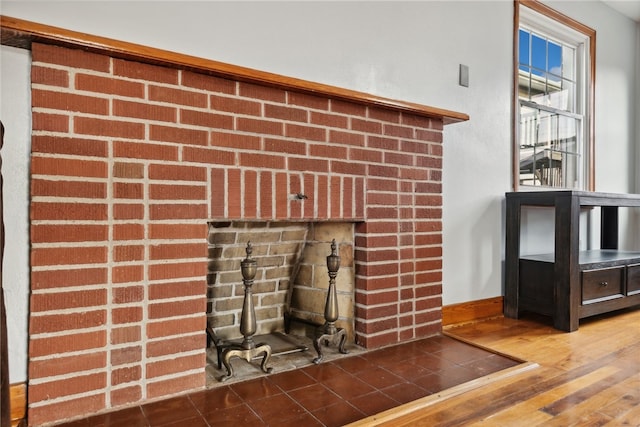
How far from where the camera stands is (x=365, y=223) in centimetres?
212

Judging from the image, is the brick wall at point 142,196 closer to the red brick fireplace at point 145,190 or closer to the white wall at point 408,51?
the red brick fireplace at point 145,190

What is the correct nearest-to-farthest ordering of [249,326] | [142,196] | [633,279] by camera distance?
[142,196]
[249,326]
[633,279]

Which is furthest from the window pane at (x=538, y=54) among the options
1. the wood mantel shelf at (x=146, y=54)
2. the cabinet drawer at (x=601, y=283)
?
the wood mantel shelf at (x=146, y=54)

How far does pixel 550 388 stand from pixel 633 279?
1.77 metres

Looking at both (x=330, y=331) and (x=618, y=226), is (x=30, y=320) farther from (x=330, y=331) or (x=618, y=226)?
(x=618, y=226)

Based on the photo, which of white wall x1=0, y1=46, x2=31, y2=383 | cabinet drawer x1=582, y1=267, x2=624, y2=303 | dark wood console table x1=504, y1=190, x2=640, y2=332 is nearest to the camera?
white wall x1=0, y1=46, x2=31, y2=383

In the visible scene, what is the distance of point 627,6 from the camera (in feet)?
12.1

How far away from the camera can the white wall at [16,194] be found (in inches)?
56.3

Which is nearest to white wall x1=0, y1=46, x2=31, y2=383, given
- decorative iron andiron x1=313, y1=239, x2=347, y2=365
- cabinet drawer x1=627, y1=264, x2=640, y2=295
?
decorative iron andiron x1=313, y1=239, x2=347, y2=365

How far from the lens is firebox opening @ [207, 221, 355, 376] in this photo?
208 cm

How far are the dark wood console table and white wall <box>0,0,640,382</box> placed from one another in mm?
115

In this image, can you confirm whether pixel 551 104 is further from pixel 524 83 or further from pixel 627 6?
pixel 627 6

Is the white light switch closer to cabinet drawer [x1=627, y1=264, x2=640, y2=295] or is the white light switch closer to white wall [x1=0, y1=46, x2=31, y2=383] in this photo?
cabinet drawer [x1=627, y1=264, x2=640, y2=295]

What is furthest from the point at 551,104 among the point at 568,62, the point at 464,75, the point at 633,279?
the point at 633,279
